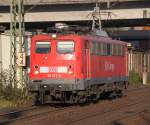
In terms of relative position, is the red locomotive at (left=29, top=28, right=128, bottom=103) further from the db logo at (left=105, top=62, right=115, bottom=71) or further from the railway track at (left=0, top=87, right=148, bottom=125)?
the db logo at (left=105, top=62, right=115, bottom=71)

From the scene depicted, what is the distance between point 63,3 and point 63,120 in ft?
96.7

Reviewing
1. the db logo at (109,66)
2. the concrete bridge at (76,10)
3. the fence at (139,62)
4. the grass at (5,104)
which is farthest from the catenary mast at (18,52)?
the fence at (139,62)

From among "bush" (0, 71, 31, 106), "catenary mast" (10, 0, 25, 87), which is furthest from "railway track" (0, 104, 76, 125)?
"catenary mast" (10, 0, 25, 87)

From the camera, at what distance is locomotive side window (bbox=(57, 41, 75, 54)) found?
23734 mm

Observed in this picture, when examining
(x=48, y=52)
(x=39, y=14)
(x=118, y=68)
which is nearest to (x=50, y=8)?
(x=39, y=14)

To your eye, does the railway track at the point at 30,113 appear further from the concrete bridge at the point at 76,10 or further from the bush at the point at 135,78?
the bush at the point at 135,78

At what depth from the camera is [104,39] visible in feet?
87.2

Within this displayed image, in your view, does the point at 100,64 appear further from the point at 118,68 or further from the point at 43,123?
the point at 43,123

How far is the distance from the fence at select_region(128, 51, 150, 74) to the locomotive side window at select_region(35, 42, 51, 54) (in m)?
28.3

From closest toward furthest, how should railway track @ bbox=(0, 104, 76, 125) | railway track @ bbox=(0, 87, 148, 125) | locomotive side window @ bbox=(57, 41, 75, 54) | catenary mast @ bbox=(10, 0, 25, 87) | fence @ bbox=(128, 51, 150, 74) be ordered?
railway track @ bbox=(0, 104, 76, 125)
railway track @ bbox=(0, 87, 148, 125)
locomotive side window @ bbox=(57, 41, 75, 54)
catenary mast @ bbox=(10, 0, 25, 87)
fence @ bbox=(128, 51, 150, 74)

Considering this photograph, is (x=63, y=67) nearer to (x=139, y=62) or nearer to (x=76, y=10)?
(x=76, y=10)

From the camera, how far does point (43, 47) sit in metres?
24.3

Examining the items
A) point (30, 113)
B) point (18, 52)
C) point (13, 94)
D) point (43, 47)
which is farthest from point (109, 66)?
point (30, 113)

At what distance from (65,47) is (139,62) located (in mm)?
33970
